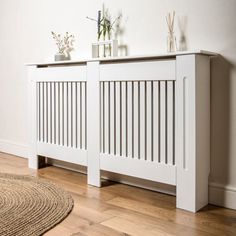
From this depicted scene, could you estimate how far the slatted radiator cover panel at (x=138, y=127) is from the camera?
1.92 metres

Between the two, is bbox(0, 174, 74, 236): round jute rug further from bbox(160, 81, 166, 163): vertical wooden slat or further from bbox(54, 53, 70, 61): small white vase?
bbox(54, 53, 70, 61): small white vase

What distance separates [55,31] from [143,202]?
1.58 meters

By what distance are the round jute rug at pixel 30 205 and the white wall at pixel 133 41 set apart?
83 centimetres

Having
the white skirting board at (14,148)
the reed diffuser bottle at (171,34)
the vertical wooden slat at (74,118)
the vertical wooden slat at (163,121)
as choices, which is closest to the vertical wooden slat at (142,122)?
the vertical wooden slat at (163,121)

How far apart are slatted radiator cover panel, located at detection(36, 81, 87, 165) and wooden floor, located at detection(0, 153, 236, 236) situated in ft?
0.99

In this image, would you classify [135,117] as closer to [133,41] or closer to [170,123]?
[170,123]

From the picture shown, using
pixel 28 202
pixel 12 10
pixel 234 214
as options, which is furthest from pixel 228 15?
pixel 12 10

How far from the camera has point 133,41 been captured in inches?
89.4

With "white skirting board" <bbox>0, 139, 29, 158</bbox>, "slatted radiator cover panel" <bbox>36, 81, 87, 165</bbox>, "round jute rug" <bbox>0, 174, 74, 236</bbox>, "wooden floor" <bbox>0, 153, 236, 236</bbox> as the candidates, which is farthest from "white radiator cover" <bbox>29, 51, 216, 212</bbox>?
"white skirting board" <bbox>0, 139, 29, 158</bbox>

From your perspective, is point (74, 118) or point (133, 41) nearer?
point (133, 41)

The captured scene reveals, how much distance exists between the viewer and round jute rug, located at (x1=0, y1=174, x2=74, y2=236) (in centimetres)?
158

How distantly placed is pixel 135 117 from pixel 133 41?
1.73ft

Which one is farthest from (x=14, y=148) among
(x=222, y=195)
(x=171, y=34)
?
(x=222, y=195)

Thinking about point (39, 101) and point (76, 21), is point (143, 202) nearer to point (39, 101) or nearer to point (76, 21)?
point (39, 101)
